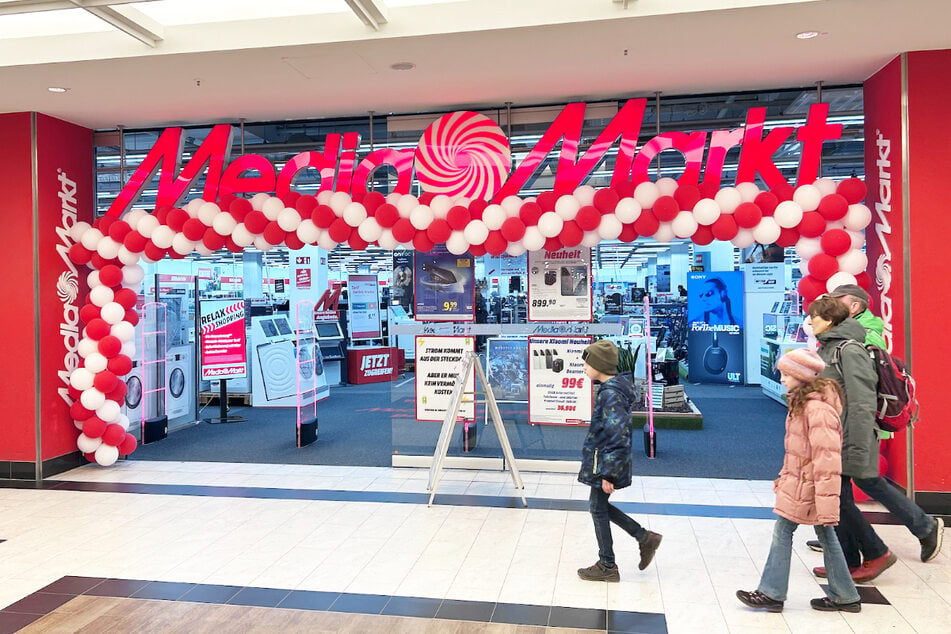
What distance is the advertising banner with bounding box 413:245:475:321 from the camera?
630 cm

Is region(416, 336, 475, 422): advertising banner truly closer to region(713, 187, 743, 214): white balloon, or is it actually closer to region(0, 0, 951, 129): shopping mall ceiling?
region(0, 0, 951, 129): shopping mall ceiling

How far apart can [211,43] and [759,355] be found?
10073 millimetres

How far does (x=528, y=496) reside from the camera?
5.51m

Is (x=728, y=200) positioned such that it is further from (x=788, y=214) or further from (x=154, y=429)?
(x=154, y=429)

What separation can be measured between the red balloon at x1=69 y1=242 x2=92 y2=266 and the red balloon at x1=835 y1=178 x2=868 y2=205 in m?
6.13

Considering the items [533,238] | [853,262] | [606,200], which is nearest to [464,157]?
[533,238]

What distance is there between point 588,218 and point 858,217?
186 centimetres

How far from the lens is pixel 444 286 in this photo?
20.8 ft

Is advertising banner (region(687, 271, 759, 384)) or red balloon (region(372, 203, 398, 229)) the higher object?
red balloon (region(372, 203, 398, 229))

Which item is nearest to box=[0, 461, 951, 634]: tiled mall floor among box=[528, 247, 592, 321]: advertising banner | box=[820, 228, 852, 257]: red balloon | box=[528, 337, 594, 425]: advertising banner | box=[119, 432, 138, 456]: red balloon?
box=[119, 432, 138, 456]: red balloon

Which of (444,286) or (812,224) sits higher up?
(812,224)

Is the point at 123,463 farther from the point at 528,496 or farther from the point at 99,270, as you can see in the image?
the point at 528,496

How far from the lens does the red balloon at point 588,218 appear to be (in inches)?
213

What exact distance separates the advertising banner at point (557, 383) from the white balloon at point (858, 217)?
2173 millimetres
